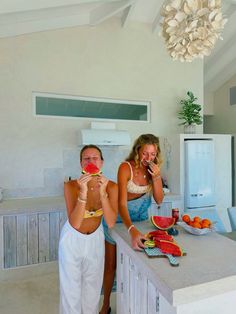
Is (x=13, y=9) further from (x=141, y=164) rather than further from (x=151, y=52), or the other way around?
(x=151, y=52)

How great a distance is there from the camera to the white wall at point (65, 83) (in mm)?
3445

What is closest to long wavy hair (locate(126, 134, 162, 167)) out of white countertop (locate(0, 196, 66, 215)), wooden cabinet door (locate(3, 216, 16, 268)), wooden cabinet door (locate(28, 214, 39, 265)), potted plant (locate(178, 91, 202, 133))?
white countertop (locate(0, 196, 66, 215))

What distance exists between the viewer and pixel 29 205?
305 cm

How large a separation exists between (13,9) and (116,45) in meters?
1.90

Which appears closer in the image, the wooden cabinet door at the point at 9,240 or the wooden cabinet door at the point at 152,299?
the wooden cabinet door at the point at 152,299

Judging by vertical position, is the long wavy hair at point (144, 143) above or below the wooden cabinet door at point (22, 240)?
above

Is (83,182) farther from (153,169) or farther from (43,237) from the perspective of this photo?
(43,237)

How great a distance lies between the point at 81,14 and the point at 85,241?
3223 mm

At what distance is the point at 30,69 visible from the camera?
3518 mm

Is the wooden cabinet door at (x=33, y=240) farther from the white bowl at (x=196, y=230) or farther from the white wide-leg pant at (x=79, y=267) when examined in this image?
the white bowl at (x=196, y=230)

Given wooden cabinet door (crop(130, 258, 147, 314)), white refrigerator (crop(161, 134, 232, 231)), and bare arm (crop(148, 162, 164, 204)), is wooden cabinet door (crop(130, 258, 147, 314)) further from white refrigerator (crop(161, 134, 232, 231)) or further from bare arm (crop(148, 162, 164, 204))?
white refrigerator (crop(161, 134, 232, 231))

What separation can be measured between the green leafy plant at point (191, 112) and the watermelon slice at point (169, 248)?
312 centimetres

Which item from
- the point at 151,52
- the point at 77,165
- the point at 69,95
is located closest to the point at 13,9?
the point at 69,95

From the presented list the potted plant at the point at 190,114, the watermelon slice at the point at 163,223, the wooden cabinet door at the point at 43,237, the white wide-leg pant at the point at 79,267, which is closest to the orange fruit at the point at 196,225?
the watermelon slice at the point at 163,223
